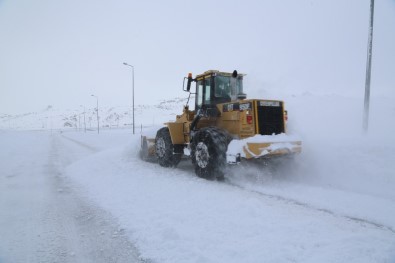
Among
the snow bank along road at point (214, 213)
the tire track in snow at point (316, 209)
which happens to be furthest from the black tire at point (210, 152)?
the tire track in snow at point (316, 209)

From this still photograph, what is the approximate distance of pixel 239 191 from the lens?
22.7 ft

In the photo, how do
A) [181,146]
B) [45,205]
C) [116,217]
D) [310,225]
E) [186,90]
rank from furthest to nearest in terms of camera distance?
1. [181,146]
2. [186,90]
3. [45,205]
4. [116,217]
5. [310,225]

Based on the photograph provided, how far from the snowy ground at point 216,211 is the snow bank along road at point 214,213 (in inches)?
0.8

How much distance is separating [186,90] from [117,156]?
4.63 m

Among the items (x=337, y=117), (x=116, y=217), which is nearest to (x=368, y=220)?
(x=116, y=217)

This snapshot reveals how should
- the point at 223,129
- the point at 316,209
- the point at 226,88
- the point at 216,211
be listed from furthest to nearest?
the point at 226,88
the point at 223,129
the point at 316,209
the point at 216,211

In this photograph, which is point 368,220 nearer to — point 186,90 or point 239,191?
point 239,191

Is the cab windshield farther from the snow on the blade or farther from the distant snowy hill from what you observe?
the distant snowy hill

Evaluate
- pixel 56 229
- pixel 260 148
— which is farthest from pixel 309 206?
pixel 56 229

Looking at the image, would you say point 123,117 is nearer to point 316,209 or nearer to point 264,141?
point 264,141

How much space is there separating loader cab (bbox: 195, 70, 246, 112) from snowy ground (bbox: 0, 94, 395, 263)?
75.1 inches

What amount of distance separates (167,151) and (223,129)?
2337 millimetres

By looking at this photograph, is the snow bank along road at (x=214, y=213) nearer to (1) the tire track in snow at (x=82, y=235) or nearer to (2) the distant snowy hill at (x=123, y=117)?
(1) the tire track in snow at (x=82, y=235)

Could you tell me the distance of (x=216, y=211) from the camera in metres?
5.42
